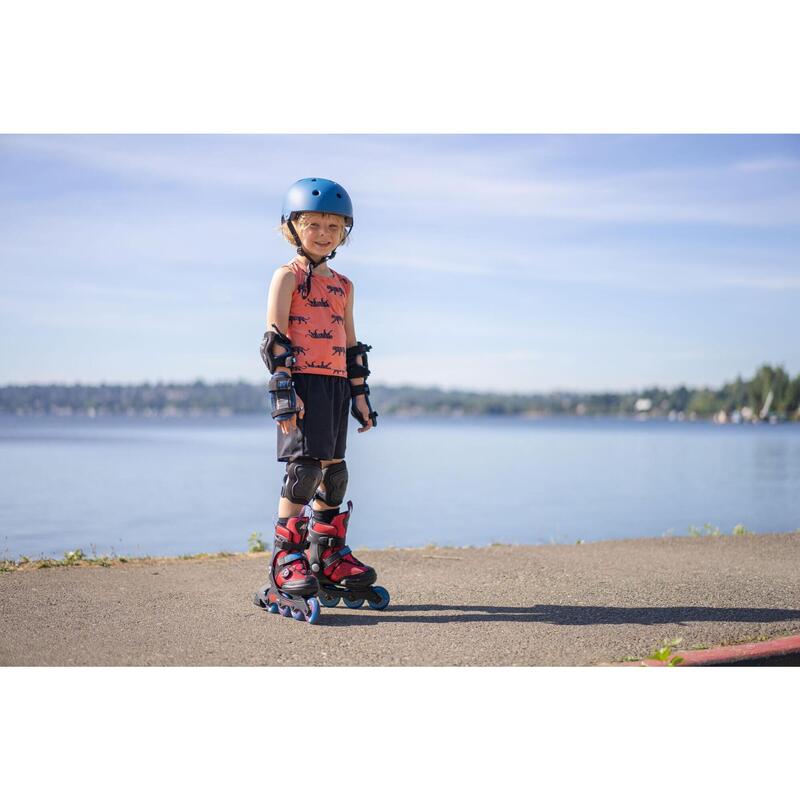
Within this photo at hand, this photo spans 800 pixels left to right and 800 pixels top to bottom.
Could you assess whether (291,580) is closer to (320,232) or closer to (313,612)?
(313,612)

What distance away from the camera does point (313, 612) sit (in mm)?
5441

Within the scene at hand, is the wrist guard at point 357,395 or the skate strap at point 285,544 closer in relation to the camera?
the skate strap at point 285,544

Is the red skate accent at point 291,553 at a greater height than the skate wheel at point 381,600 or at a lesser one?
greater

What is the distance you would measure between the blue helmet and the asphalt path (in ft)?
8.05

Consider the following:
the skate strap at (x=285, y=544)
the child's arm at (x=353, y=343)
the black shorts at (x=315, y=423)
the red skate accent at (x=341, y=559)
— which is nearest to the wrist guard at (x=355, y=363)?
the child's arm at (x=353, y=343)

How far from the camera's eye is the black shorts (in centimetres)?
573

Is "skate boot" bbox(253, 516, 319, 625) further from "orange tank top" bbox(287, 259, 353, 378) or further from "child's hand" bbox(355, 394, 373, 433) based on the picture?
"orange tank top" bbox(287, 259, 353, 378)

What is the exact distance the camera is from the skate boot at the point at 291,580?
5527mm

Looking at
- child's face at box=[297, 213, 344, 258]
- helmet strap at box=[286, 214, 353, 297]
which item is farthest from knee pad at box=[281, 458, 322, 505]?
child's face at box=[297, 213, 344, 258]

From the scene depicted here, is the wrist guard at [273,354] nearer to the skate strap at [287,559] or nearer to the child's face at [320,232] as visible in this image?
the child's face at [320,232]

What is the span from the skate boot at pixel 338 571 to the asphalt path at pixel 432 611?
0.36ft

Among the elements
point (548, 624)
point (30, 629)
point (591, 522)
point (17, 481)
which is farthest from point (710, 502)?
point (30, 629)

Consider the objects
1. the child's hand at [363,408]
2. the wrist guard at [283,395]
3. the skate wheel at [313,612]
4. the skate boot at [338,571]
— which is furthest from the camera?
the child's hand at [363,408]

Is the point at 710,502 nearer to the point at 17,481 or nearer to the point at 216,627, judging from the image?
the point at 17,481
